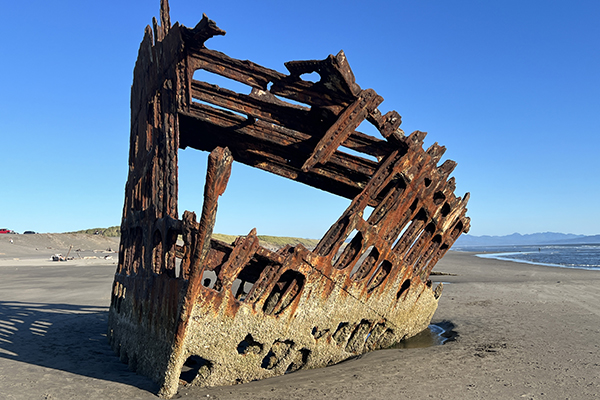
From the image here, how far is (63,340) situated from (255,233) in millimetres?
5319

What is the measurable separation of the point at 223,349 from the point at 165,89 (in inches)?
133

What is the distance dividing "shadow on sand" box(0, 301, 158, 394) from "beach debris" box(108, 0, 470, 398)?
1.03 feet

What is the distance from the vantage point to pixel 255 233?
461 centimetres

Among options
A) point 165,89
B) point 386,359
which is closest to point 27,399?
point 165,89

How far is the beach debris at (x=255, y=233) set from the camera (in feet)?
14.9

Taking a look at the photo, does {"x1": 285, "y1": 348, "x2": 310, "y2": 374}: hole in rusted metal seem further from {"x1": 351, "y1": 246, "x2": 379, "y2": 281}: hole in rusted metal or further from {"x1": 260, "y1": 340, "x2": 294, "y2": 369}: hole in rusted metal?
{"x1": 351, "y1": 246, "x2": 379, "y2": 281}: hole in rusted metal

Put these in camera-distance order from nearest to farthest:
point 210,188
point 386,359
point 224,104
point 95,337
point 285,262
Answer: point 210,188 < point 285,262 < point 224,104 < point 386,359 < point 95,337

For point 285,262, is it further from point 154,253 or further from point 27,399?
point 27,399

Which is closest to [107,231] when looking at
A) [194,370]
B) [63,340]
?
[63,340]

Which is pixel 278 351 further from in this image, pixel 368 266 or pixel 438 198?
pixel 438 198

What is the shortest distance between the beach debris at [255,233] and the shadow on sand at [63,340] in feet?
1.03

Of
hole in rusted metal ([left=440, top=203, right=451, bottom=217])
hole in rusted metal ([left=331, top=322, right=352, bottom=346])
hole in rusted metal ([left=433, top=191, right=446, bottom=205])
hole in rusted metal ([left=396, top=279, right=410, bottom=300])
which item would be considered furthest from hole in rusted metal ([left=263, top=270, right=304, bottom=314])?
hole in rusted metal ([left=440, top=203, right=451, bottom=217])

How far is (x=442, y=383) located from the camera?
16.9ft

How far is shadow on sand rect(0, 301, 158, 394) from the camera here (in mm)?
5729
